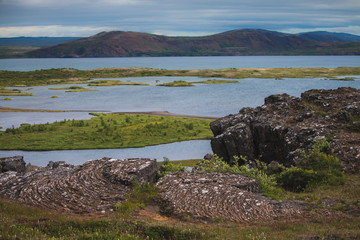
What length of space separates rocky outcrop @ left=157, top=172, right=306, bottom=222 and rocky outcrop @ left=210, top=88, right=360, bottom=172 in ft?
20.5

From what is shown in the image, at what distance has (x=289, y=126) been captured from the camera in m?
26.8

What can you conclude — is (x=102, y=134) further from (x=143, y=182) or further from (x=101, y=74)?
(x=101, y=74)

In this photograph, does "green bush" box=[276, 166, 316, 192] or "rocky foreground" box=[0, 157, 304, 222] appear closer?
"rocky foreground" box=[0, 157, 304, 222]

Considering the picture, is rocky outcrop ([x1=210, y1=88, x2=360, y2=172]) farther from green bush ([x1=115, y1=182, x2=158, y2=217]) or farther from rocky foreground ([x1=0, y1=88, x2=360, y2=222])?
green bush ([x1=115, y1=182, x2=158, y2=217])

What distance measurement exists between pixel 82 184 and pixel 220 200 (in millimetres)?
6763

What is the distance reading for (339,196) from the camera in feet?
54.5

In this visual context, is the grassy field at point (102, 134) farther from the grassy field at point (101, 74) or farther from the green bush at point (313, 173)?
the grassy field at point (101, 74)

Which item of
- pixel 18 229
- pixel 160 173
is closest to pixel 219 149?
pixel 160 173

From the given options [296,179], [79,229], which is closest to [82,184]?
[79,229]

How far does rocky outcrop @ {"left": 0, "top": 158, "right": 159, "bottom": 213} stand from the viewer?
53.3 feet

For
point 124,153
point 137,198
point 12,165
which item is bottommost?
point 124,153

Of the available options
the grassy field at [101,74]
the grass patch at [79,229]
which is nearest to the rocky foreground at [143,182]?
the grass patch at [79,229]

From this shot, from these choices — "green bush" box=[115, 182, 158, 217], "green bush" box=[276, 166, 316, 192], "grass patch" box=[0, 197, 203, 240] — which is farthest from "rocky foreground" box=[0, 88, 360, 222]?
"green bush" box=[276, 166, 316, 192]

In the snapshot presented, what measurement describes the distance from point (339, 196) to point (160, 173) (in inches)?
358
